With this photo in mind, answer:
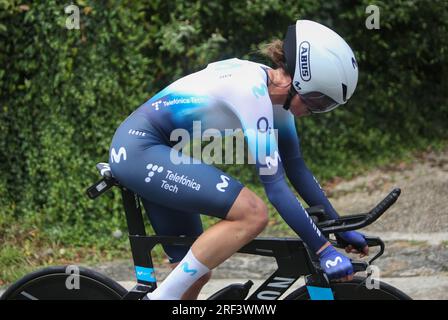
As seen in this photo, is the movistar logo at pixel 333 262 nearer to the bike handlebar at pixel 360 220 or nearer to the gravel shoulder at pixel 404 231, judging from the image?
the bike handlebar at pixel 360 220

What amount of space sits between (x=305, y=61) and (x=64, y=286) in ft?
5.33

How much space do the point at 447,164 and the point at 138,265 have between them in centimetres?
570

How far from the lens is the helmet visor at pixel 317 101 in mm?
3643

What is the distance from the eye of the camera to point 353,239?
3803 millimetres

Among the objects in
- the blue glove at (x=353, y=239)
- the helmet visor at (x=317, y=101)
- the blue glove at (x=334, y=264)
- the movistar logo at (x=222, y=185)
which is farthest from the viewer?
the blue glove at (x=353, y=239)

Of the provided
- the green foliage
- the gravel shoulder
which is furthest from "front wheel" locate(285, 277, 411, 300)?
the green foliage

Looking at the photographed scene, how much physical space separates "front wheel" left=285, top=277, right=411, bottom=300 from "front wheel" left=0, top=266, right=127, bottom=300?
2.93 ft

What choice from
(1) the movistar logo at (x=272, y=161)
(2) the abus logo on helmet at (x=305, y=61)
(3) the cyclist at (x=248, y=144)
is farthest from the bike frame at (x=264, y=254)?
(2) the abus logo on helmet at (x=305, y=61)

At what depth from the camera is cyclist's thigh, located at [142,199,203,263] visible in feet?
12.8

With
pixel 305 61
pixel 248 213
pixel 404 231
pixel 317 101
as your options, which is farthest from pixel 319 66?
pixel 404 231

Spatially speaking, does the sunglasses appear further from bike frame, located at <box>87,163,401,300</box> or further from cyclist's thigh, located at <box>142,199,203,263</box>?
cyclist's thigh, located at <box>142,199,203,263</box>

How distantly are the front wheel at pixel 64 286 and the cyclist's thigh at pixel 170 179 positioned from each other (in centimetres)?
55

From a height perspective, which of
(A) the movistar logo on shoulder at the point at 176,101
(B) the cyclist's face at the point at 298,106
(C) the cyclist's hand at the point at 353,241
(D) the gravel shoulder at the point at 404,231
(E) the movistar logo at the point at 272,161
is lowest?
(D) the gravel shoulder at the point at 404,231

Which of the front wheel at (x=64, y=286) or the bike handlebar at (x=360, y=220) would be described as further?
the front wheel at (x=64, y=286)
